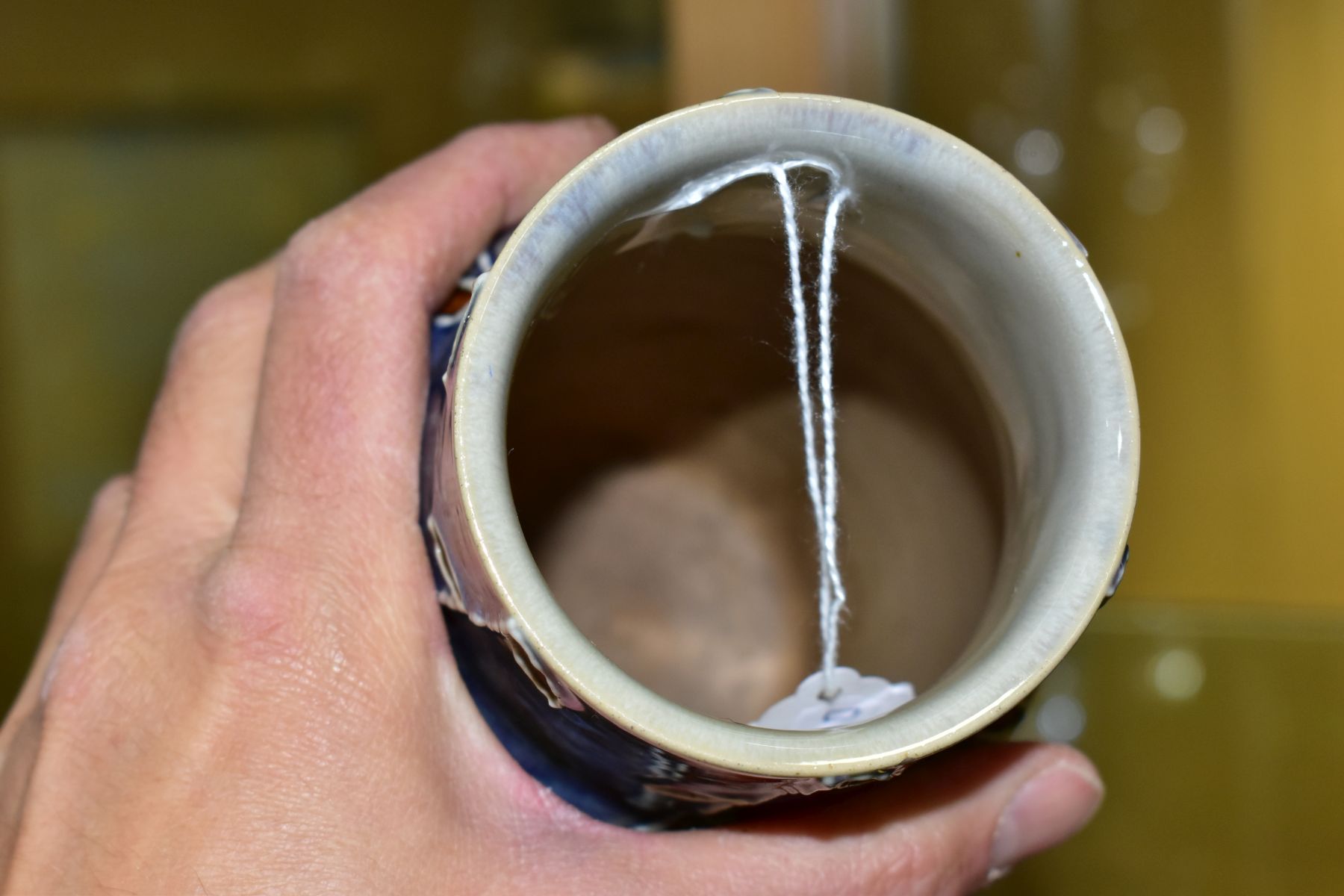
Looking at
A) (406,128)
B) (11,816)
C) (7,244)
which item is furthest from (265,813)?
(7,244)

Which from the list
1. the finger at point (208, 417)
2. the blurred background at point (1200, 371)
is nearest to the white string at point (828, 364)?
the finger at point (208, 417)

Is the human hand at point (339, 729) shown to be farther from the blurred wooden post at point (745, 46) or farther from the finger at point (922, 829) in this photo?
the blurred wooden post at point (745, 46)

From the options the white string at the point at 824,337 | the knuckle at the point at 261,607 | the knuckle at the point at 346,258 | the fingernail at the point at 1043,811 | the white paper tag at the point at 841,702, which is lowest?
the fingernail at the point at 1043,811

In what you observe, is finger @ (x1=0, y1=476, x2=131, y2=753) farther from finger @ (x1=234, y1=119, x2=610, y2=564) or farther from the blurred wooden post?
the blurred wooden post

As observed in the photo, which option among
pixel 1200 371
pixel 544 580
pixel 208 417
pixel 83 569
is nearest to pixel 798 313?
pixel 544 580

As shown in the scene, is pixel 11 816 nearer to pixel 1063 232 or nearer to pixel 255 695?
pixel 255 695

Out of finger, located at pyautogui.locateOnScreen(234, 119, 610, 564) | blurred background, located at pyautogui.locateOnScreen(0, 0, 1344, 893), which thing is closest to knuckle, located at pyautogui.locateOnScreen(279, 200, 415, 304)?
finger, located at pyautogui.locateOnScreen(234, 119, 610, 564)

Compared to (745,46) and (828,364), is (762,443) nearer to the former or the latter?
(828,364)
